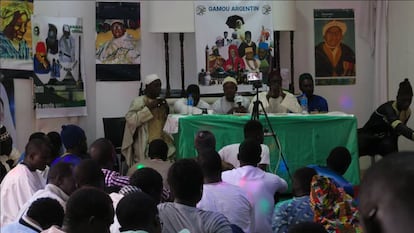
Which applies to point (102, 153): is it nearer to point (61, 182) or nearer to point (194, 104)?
point (61, 182)

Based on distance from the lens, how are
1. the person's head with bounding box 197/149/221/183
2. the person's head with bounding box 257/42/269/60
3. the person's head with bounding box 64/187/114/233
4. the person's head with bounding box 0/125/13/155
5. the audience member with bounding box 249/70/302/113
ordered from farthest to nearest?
the person's head with bounding box 257/42/269/60 → the audience member with bounding box 249/70/302/113 → the person's head with bounding box 0/125/13/155 → the person's head with bounding box 197/149/221/183 → the person's head with bounding box 64/187/114/233

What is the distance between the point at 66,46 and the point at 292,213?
559 centimetres

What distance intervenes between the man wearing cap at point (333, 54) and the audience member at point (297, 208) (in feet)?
19.9

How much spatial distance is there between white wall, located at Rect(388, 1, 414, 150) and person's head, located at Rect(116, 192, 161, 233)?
6551 mm

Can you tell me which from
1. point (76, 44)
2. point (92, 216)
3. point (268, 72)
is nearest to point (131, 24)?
point (76, 44)

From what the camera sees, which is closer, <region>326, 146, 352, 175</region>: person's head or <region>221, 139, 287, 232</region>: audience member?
<region>221, 139, 287, 232</region>: audience member

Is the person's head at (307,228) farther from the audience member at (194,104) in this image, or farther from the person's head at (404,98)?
the person's head at (404,98)

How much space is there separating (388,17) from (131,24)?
3698 mm

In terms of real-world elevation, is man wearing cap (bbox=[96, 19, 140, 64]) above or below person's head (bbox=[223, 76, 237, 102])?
above

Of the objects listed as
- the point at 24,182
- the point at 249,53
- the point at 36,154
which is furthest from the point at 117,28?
the point at 24,182

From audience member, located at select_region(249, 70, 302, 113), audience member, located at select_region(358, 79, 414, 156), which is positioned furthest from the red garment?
audience member, located at select_region(358, 79, 414, 156)

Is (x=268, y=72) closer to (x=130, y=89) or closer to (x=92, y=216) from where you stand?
(x=130, y=89)

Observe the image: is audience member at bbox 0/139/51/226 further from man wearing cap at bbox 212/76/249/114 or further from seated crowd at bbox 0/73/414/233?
man wearing cap at bbox 212/76/249/114

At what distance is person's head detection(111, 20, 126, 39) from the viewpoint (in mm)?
8500
